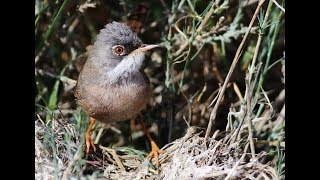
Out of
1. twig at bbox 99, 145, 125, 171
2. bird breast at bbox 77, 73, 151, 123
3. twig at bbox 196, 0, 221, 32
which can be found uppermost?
twig at bbox 196, 0, 221, 32

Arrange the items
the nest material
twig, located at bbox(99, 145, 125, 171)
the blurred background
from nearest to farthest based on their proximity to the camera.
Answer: the nest material → twig, located at bbox(99, 145, 125, 171) → the blurred background

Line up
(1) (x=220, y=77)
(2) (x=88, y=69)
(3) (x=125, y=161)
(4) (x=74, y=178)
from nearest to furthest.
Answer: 1. (4) (x=74, y=178)
2. (3) (x=125, y=161)
3. (2) (x=88, y=69)
4. (1) (x=220, y=77)

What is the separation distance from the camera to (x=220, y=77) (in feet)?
14.7

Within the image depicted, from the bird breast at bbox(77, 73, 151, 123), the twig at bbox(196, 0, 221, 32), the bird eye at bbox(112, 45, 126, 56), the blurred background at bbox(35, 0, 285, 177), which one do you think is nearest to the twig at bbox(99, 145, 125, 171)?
the bird breast at bbox(77, 73, 151, 123)

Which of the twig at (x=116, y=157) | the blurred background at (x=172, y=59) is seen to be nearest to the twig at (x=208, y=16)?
the blurred background at (x=172, y=59)

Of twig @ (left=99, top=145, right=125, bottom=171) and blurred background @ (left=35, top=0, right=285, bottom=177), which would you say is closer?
twig @ (left=99, top=145, right=125, bottom=171)

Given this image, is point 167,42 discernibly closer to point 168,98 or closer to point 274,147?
point 168,98

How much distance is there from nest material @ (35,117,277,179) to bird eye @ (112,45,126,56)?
0.60 m

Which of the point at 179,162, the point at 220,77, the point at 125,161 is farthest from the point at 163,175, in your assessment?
the point at 220,77

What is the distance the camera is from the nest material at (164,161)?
9.88 ft

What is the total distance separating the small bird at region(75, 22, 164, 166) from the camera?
364 centimetres

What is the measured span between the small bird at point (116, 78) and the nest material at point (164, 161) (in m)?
0.16

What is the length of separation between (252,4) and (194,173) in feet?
5.74

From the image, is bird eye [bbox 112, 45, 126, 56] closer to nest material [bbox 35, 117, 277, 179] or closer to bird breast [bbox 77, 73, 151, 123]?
bird breast [bbox 77, 73, 151, 123]
